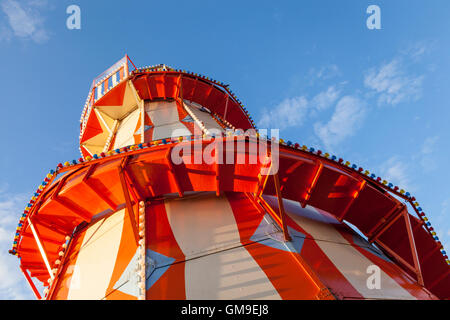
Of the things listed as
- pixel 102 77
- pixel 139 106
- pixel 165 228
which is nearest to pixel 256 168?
pixel 165 228

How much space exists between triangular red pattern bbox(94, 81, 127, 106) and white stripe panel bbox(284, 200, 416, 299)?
10239 millimetres

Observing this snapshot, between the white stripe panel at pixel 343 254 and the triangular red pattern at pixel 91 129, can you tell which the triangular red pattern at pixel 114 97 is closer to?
the triangular red pattern at pixel 91 129

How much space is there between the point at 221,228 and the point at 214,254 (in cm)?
96

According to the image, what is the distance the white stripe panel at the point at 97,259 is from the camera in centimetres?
821

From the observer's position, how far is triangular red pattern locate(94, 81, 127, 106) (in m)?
17.3

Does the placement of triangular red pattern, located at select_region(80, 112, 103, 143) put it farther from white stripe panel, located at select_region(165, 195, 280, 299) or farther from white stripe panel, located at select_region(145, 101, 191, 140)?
white stripe panel, located at select_region(165, 195, 280, 299)

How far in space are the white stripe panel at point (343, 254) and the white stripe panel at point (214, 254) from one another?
211cm

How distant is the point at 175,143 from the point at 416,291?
6881 mm

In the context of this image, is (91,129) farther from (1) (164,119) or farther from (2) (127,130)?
(1) (164,119)

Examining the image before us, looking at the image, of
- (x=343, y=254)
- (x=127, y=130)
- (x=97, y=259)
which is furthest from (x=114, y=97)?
(x=343, y=254)

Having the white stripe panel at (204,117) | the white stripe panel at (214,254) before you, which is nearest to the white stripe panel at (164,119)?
the white stripe panel at (204,117)

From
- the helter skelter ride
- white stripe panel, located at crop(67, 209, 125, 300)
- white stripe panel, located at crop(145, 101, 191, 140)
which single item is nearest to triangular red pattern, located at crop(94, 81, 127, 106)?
white stripe panel, located at crop(145, 101, 191, 140)

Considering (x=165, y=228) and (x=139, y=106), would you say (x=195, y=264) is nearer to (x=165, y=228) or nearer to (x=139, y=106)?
(x=165, y=228)

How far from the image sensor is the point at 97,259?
8.95 meters
